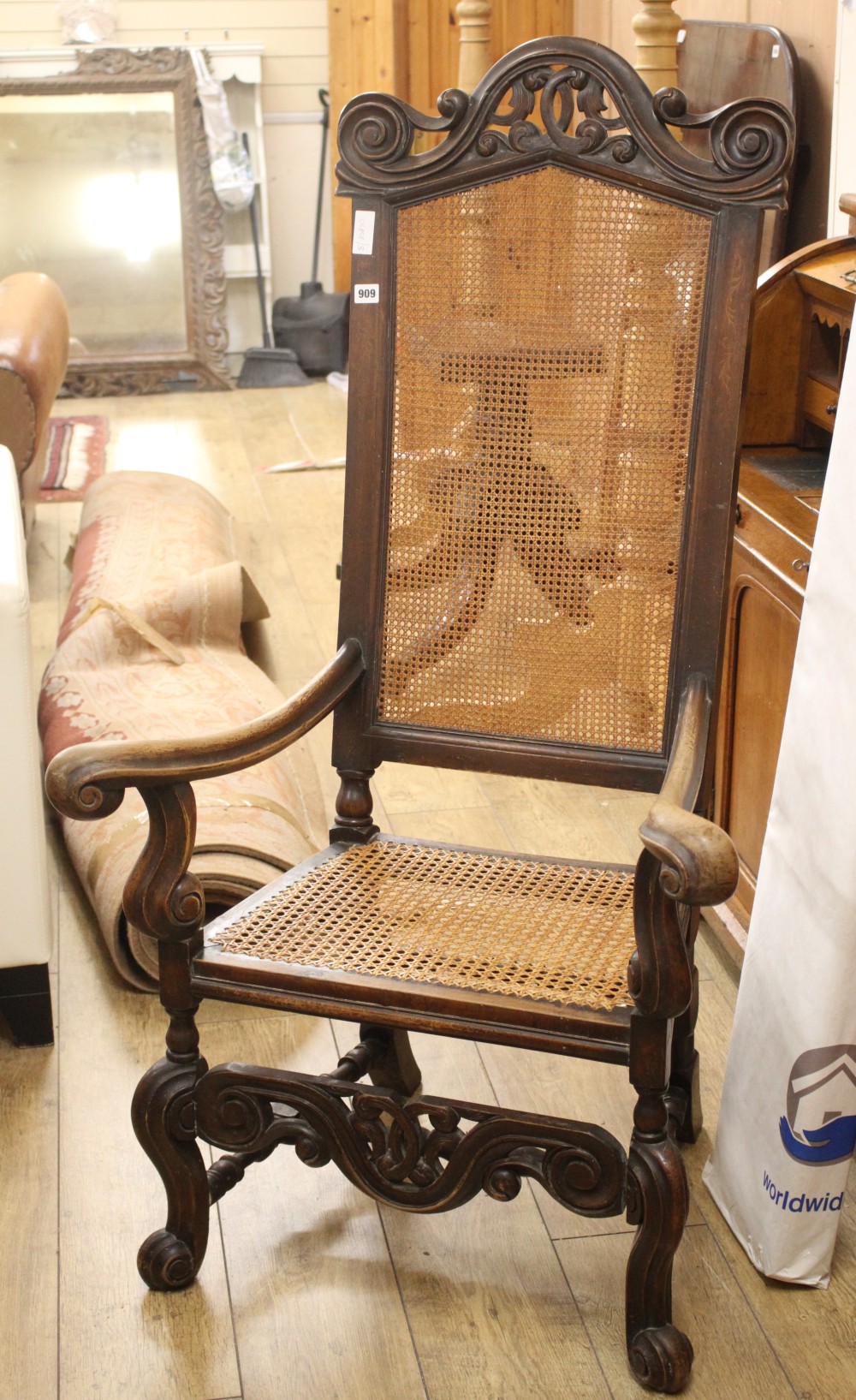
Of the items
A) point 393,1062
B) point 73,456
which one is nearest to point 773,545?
point 393,1062

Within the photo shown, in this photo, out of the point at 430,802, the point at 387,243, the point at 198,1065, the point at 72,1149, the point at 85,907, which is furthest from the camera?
the point at 430,802

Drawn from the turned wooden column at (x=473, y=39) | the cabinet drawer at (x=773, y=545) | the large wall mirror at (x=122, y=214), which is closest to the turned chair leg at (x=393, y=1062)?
the cabinet drawer at (x=773, y=545)

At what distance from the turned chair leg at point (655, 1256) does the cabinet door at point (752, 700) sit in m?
0.72

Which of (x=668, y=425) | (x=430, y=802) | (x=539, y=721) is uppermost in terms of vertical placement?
(x=668, y=425)

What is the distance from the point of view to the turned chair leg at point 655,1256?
1.46 meters

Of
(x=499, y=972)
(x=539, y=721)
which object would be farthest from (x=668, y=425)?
(x=499, y=972)

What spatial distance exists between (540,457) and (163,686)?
4.38 feet

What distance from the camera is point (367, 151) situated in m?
1.69

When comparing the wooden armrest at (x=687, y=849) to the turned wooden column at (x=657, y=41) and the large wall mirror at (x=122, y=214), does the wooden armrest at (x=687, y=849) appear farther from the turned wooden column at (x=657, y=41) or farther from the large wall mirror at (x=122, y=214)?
the large wall mirror at (x=122, y=214)

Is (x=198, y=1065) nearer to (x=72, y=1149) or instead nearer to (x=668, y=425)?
(x=72, y=1149)

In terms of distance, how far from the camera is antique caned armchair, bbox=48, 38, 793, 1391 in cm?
149

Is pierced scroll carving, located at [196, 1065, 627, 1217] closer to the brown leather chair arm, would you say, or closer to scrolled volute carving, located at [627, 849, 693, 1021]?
scrolled volute carving, located at [627, 849, 693, 1021]

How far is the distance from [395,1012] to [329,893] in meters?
0.25

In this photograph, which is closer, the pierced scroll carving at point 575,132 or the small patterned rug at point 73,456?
the pierced scroll carving at point 575,132
